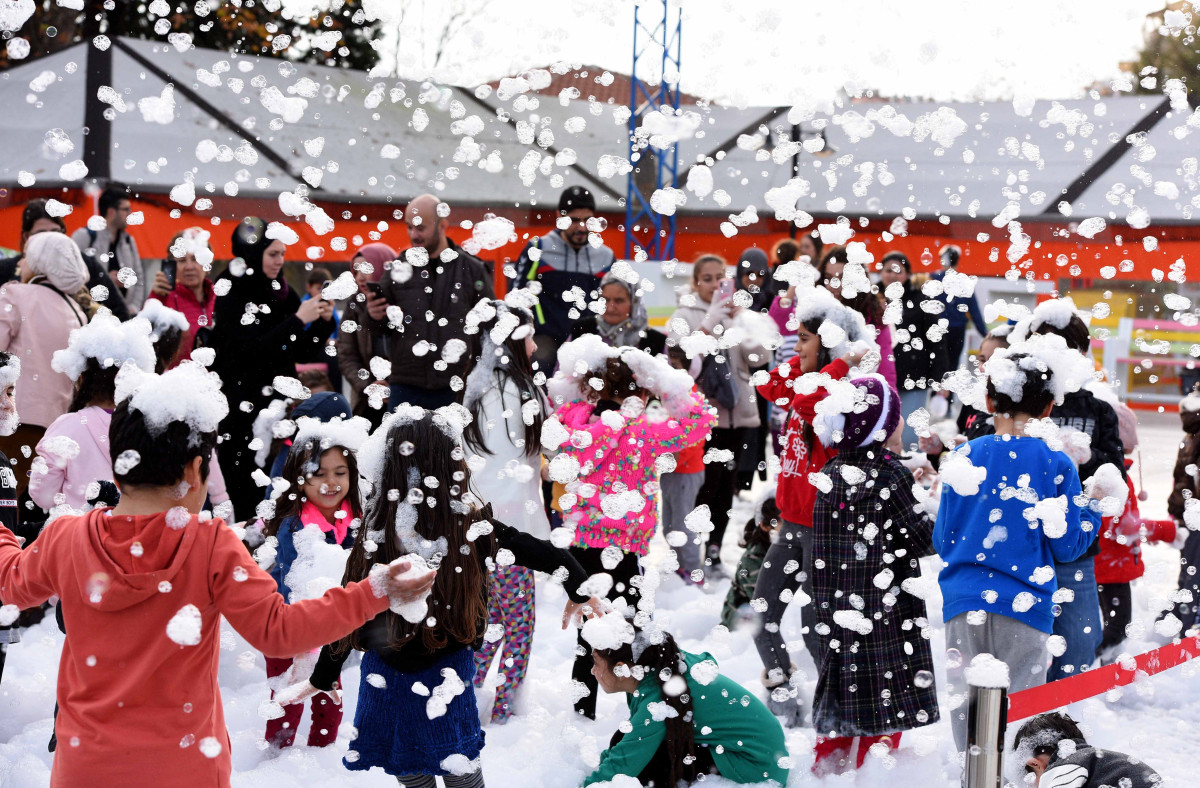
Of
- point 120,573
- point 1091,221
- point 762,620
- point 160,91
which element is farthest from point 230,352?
point 1091,221

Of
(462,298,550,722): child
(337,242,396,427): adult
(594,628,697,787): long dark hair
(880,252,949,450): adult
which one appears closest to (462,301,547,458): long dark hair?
(462,298,550,722): child

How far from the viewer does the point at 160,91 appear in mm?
10711

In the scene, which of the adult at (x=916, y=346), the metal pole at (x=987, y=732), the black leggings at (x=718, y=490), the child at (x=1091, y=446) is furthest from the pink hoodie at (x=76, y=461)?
the adult at (x=916, y=346)

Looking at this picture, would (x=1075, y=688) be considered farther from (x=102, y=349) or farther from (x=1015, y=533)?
(x=102, y=349)

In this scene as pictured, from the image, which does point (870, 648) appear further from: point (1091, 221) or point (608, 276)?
point (1091, 221)

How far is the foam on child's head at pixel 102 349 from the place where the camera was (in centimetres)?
388

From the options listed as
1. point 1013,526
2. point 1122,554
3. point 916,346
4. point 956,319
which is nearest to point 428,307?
point 1013,526

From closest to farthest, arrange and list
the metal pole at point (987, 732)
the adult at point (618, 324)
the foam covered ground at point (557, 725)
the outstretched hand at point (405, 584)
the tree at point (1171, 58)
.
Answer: the outstretched hand at point (405, 584) → the metal pole at point (987, 732) → the foam covered ground at point (557, 725) → the adult at point (618, 324) → the tree at point (1171, 58)

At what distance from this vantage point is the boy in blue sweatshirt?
3350 millimetres

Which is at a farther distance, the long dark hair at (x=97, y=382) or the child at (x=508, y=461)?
the child at (x=508, y=461)

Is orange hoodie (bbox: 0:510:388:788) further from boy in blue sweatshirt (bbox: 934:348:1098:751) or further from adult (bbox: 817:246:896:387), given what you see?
adult (bbox: 817:246:896:387)

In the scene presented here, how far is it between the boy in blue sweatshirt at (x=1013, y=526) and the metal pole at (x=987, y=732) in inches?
39.5

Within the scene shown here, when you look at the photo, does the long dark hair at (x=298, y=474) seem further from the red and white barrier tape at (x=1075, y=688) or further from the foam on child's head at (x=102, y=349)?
the red and white barrier tape at (x=1075, y=688)

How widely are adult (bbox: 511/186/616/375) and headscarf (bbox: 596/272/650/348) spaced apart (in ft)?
1.27
